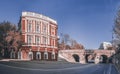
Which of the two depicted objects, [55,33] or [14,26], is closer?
[14,26]

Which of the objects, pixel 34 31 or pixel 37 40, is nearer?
pixel 34 31

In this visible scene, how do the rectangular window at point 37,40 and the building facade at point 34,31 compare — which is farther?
the rectangular window at point 37,40

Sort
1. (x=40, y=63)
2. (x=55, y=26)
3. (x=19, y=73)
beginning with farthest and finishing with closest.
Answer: (x=55, y=26) < (x=40, y=63) < (x=19, y=73)

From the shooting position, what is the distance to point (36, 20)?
4.16m

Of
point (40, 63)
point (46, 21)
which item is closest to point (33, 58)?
point (40, 63)

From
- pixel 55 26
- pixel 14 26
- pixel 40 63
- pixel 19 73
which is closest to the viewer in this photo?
pixel 19 73

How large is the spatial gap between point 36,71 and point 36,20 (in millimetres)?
790

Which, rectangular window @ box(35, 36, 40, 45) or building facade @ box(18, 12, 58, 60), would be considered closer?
building facade @ box(18, 12, 58, 60)

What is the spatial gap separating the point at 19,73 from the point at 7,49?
0.81m

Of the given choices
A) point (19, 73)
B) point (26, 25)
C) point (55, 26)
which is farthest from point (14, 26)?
point (19, 73)

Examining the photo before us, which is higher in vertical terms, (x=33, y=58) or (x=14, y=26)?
(x=14, y=26)

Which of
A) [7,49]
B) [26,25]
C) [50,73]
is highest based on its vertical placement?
[26,25]

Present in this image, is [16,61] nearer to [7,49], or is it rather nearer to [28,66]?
[28,66]

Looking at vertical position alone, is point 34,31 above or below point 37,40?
above
